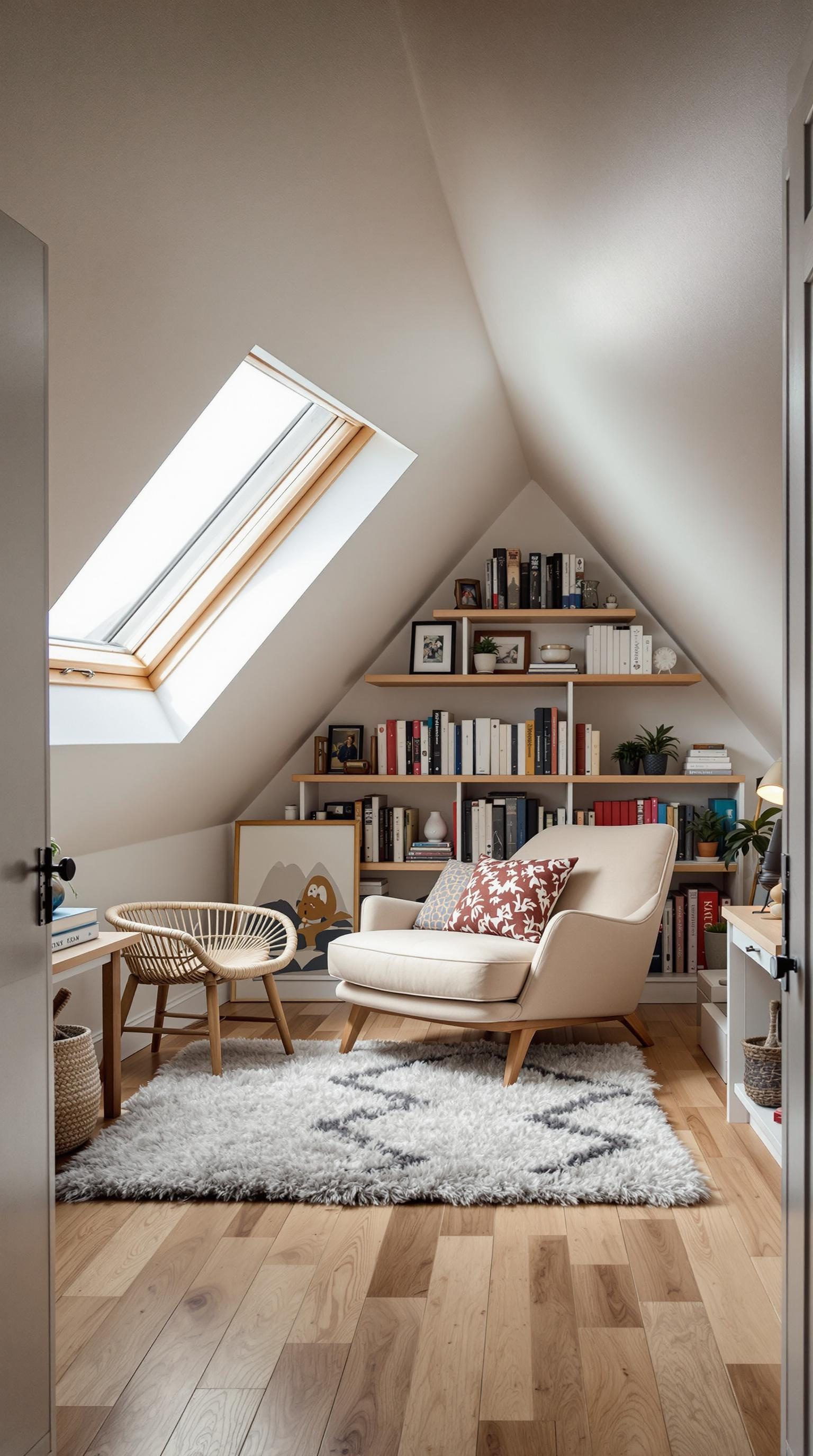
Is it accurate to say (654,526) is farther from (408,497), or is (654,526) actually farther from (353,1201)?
(353,1201)

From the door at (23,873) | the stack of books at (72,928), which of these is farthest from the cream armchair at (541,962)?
the door at (23,873)

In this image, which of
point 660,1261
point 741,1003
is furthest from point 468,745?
point 660,1261

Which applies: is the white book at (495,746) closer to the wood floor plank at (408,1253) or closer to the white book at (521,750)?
the white book at (521,750)

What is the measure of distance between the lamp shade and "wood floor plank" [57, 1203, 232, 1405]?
1911 millimetres

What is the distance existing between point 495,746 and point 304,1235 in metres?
2.79

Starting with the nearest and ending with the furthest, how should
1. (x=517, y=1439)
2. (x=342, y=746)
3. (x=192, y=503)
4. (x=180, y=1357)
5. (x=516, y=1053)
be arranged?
(x=517, y=1439) < (x=180, y=1357) < (x=516, y=1053) < (x=192, y=503) < (x=342, y=746)

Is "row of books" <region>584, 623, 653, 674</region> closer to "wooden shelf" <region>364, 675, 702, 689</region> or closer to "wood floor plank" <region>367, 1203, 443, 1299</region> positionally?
"wooden shelf" <region>364, 675, 702, 689</region>

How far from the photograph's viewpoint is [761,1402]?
1791 mm

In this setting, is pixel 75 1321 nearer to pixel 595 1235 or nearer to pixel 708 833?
pixel 595 1235

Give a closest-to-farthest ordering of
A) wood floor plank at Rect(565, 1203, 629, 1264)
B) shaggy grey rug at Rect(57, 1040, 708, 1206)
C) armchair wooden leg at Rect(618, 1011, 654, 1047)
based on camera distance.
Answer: wood floor plank at Rect(565, 1203, 629, 1264) < shaggy grey rug at Rect(57, 1040, 708, 1206) < armchair wooden leg at Rect(618, 1011, 654, 1047)

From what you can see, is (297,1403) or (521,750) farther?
(521,750)

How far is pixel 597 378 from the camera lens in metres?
2.95

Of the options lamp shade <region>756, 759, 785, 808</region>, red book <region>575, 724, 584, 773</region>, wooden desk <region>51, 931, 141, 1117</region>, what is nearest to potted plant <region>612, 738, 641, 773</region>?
red book <region>575, 724, 584, 773</region>

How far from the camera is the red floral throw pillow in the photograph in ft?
12.8
